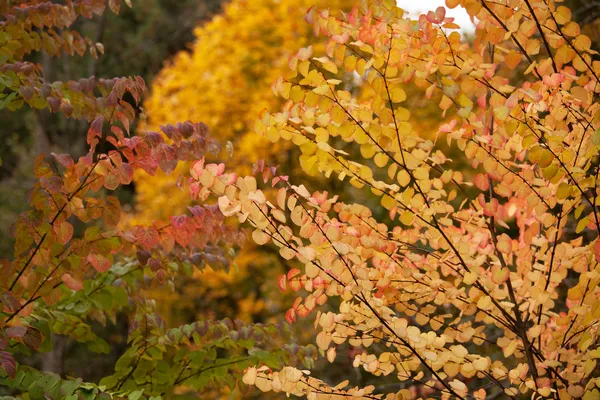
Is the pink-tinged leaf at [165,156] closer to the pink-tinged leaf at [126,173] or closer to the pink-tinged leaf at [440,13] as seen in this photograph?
the pink-tinged leaf at [126,173]

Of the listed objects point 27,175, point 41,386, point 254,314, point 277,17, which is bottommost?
point 27,175

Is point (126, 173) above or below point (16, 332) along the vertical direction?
above

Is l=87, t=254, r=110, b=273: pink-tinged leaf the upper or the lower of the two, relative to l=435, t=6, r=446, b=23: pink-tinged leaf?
lower

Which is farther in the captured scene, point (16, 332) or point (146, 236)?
point (146, 236)

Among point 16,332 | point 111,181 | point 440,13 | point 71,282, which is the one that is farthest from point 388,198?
point 16,332

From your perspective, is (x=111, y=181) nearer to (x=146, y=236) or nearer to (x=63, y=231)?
(x=63, y=231)

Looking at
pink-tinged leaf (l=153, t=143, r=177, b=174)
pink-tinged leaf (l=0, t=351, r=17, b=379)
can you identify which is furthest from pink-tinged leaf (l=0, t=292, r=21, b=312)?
pink-tinged leaf (l=153, t=143, r=177, b=174)

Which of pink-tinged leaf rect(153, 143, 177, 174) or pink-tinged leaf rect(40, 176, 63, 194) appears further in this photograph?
pink-tinged leaf rect(153, 143, 177, 174)

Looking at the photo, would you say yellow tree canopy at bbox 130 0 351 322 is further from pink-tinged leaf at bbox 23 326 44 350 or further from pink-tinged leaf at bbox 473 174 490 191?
pink-tinged leaf at bbox 23 326 44 350

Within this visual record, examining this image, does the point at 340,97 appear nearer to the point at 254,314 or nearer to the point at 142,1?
the point at 254,314

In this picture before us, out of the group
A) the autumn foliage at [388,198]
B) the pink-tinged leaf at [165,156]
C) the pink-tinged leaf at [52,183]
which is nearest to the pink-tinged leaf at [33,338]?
the autumn foliage at [388,198]

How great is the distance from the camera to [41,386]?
223cm

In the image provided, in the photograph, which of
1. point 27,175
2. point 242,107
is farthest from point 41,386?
point 27,175

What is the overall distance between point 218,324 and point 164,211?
676cm
